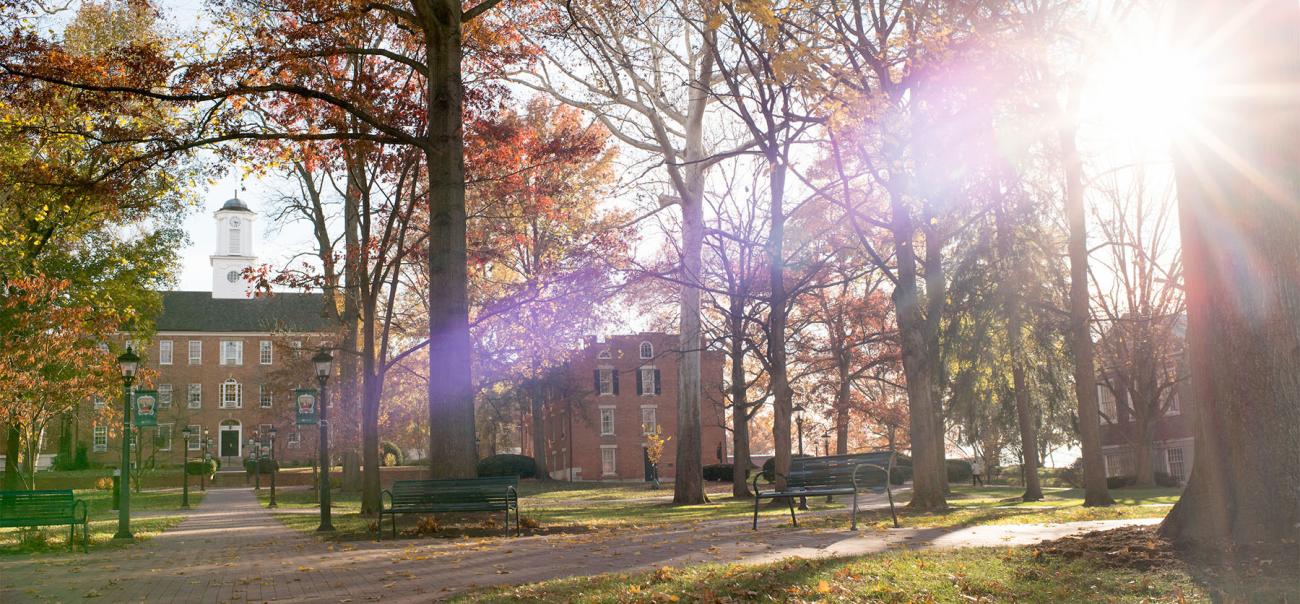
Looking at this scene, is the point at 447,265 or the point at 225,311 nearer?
the point at 447,265

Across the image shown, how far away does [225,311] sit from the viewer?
230 ft

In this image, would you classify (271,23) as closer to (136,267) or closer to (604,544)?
(604,544)

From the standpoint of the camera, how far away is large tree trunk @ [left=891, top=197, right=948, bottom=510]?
1445cm

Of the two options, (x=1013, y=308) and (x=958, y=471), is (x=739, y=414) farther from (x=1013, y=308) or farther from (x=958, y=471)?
(x=958, y=471)

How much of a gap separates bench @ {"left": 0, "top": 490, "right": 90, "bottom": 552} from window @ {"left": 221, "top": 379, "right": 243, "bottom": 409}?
57907 mm

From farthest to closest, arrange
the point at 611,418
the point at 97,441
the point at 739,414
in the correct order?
the point at 97,441
the point at 611,418
the point at 739,414

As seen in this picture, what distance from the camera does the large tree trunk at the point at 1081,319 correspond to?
19594 mm

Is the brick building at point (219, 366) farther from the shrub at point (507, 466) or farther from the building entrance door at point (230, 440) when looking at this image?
the shrub at point (507, 466)

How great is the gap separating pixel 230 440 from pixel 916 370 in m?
60.6

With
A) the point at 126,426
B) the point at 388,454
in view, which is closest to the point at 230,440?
the point at 388,454

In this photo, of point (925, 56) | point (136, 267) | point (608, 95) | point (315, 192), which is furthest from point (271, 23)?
point (136, 267)

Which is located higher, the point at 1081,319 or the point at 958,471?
the point at 1081,319

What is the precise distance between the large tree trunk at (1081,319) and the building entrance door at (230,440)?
57.9 m

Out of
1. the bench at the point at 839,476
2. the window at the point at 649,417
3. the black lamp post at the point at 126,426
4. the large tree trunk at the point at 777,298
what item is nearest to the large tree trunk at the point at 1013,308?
the large tree trunk at the point at 777,298
